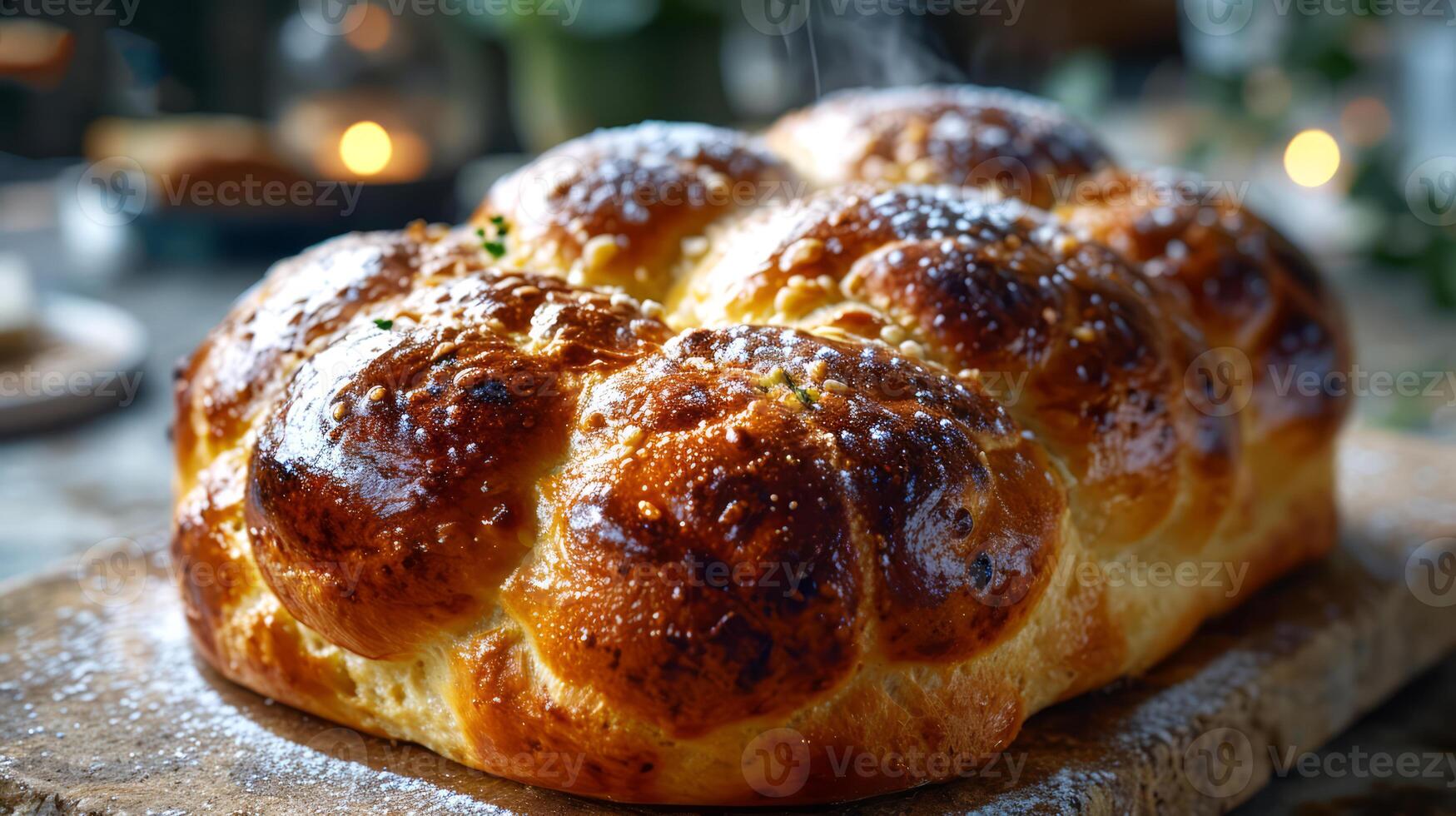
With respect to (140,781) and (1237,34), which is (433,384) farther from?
(1237,34)

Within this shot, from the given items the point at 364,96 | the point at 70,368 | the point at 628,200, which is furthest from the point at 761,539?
the point at 364,96

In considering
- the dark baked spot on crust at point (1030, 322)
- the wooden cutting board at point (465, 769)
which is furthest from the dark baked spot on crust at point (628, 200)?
the wooden cutting board at point (465, 769)

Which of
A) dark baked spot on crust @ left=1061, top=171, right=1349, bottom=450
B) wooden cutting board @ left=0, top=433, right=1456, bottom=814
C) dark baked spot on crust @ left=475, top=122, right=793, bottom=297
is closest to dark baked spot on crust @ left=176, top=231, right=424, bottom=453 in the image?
dark baked spot on crust @ left=475, top=122, right=793, bottom=297

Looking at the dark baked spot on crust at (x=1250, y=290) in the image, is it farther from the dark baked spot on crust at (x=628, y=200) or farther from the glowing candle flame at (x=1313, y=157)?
the glowing candle flame at (x=1313, y=157)

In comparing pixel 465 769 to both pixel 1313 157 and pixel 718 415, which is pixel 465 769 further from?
pixel 1313 157

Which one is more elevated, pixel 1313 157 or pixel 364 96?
pixel 364 96

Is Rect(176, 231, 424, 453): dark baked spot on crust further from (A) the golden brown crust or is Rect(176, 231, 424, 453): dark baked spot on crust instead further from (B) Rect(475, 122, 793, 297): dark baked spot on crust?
(A) the golden brown crust

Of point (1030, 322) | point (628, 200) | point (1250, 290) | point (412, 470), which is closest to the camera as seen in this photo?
point (412, 470)
